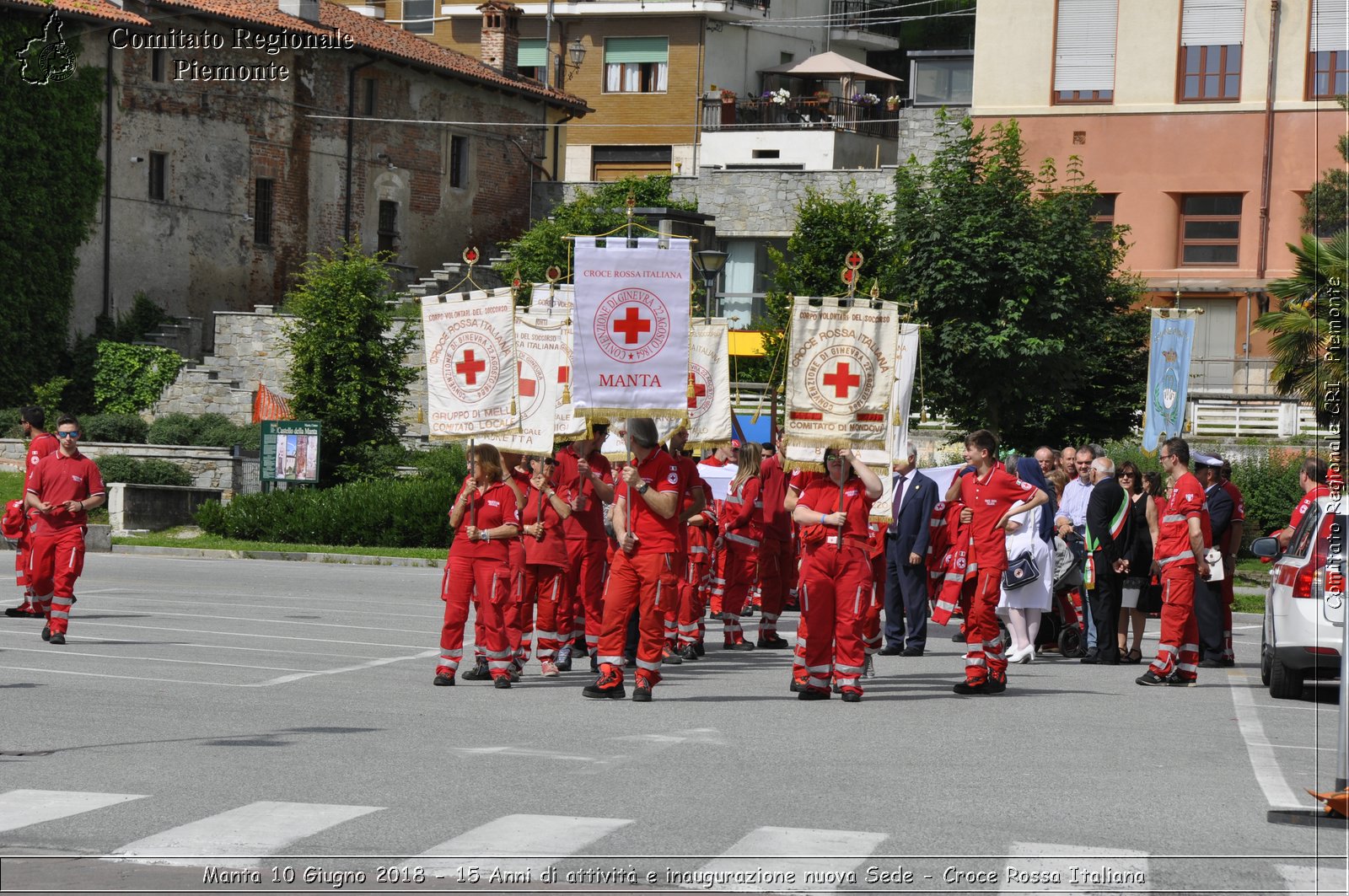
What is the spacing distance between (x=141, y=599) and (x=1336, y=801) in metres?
15.3

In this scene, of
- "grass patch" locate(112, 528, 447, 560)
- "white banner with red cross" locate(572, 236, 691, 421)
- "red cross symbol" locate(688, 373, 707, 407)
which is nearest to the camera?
"white banner with red cross" locate(572, 236, 691, 421)

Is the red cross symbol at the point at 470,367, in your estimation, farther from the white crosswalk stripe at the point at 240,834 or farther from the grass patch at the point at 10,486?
the grass patch at the point at 10,486

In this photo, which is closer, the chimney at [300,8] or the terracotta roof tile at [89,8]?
the terracotta roof tile at [89,8]

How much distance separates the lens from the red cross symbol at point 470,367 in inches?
587

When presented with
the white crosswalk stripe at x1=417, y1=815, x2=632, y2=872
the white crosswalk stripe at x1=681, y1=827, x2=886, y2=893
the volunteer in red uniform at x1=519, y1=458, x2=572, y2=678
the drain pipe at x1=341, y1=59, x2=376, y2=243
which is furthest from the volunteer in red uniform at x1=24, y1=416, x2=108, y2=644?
the drain pipe at x1=341, y1=59, x2=376, y2=243

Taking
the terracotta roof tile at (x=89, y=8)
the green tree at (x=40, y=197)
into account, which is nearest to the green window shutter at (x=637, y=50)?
the terracotta roof tile at (x=89, y=8)

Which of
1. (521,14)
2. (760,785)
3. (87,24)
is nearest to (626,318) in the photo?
(760,785)

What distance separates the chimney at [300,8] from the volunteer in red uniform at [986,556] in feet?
131

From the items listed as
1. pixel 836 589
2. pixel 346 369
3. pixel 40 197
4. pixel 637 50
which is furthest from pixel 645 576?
pixel 637 50

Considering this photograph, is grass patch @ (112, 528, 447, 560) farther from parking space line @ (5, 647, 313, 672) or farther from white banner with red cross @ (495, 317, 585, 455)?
parking space line @ (5, 647, 313, 672)

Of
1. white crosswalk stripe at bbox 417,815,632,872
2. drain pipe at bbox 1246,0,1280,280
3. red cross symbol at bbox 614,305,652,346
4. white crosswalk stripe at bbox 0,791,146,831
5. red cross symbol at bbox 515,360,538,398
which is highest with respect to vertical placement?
drain pipe at bbox 1246,0,1280,280

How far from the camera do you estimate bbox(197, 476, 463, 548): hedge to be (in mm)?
31656

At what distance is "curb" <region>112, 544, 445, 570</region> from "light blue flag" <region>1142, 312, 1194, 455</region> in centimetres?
1112

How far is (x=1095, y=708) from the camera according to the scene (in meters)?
13.2
